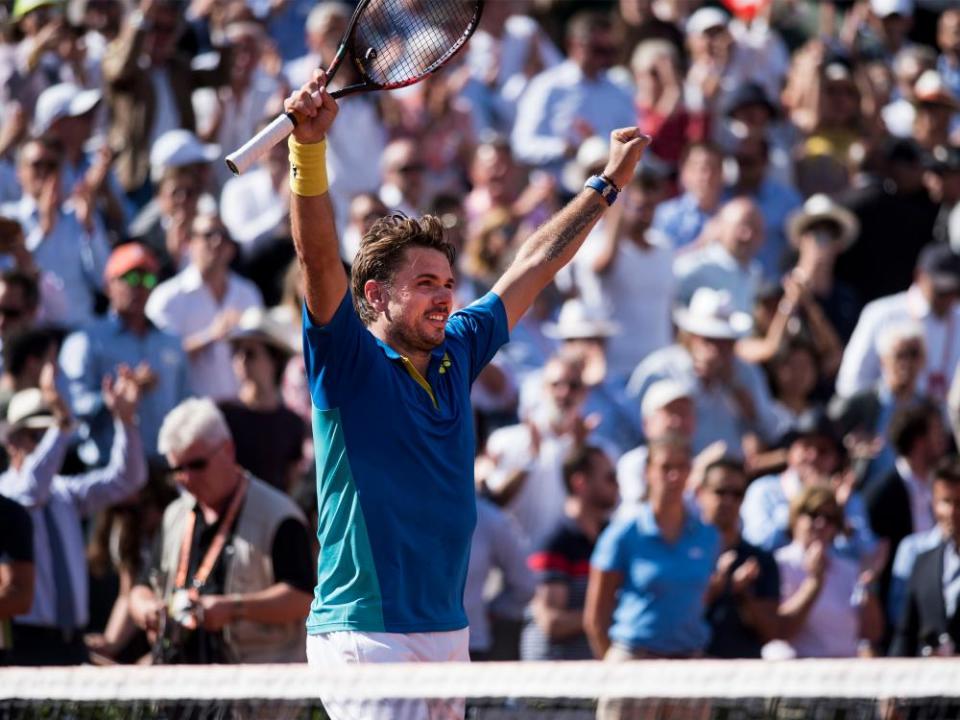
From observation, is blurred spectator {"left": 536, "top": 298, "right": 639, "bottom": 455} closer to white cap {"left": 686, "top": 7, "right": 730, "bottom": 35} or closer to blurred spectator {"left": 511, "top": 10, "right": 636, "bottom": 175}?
blurred spectator {"left": 511, "top": 10, "right": 636, "bottom": 175}

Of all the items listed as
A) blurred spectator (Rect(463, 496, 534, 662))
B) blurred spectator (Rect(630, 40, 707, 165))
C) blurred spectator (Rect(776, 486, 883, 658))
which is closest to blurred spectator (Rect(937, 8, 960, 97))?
blurred spectator (Rect(630, 40, 707, 165))

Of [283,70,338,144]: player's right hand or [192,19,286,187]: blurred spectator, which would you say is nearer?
[283,70,338,144]: player's right hand

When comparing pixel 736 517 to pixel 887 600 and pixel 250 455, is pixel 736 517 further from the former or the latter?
pixel 250 455

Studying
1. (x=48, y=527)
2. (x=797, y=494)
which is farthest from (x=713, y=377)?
(x=48, y=527)

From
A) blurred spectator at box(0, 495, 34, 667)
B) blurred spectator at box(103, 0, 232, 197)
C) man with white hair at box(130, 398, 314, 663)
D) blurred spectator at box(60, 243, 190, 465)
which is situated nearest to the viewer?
man with white hair at box(130, 398, 314, 663)

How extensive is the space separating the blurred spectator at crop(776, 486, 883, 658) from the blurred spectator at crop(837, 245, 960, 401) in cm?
222

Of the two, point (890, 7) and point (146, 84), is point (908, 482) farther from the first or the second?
point (890, 7)

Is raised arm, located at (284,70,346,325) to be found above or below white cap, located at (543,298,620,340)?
above

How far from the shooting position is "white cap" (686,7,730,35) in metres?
15.1

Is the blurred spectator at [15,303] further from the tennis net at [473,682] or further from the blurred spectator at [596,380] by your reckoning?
the tennis net at [473,682]

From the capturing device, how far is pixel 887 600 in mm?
10484

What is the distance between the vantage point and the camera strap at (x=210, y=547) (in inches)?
315

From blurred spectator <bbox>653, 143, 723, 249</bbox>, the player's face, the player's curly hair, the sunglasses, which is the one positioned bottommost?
blurred spectator <bbox>653, 143, 723, 249</bbox>

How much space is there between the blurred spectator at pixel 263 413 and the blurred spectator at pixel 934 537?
334cm
